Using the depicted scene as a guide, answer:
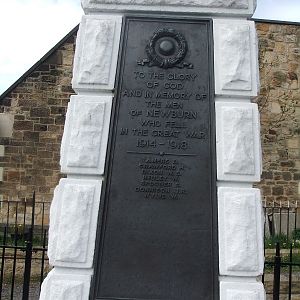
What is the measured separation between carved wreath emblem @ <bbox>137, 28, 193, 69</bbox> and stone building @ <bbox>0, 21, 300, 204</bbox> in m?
9.01

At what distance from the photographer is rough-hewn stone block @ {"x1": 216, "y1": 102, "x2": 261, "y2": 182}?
357 centimetres

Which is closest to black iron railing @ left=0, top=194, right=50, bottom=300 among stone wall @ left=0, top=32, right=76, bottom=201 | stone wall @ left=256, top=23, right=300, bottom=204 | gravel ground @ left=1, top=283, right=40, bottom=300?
gravel ground @ left=1, top=283, right=40, bottom=300

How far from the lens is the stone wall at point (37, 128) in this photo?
12.4 m

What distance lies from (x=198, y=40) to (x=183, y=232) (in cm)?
138

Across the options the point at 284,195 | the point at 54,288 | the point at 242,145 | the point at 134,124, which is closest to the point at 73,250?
the point at 54,288

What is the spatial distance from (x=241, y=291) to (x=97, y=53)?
191 cm

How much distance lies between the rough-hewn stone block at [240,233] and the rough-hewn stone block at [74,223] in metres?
0.86

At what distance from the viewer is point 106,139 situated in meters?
3.63

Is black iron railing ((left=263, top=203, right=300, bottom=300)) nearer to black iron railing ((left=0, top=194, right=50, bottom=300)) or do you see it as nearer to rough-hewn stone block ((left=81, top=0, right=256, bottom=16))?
rough-hewn stone block ((left=81, top=0, right=256, bottom=16))

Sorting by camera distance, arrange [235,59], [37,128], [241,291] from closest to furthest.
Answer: [241,291]
[235,59]
[37,128]

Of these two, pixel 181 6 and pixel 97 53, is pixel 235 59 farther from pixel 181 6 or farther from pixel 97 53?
pixel 97 53

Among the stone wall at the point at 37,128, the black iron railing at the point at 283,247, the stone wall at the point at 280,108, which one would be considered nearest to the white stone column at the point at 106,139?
the black iron railing at the point at 283,247

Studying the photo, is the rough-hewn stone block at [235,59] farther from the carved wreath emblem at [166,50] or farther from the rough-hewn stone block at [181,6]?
the carved wreath emblem at [166,50]

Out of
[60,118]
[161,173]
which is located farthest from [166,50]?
[60,118]
